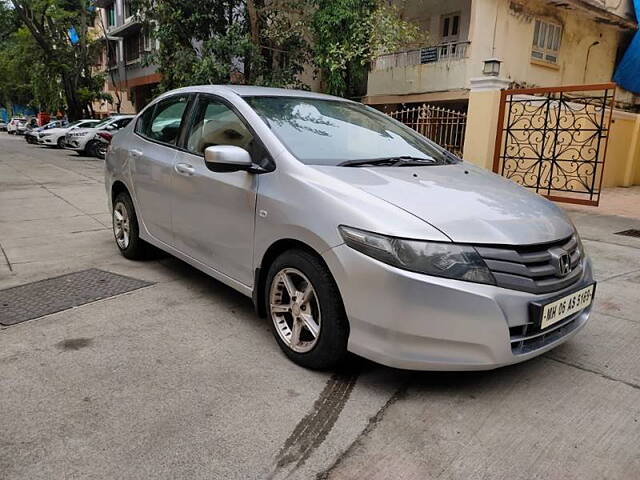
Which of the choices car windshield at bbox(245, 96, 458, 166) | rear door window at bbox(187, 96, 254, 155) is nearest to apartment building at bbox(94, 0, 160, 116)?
rear door window at bbox(187, 96, 254, 155)

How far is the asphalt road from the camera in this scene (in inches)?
89.7

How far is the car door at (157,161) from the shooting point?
4273 millimetres

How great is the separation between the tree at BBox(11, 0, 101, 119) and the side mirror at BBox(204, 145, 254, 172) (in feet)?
82.2

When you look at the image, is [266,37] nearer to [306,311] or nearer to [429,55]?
[429,55]

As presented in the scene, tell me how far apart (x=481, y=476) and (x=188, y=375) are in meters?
1.61

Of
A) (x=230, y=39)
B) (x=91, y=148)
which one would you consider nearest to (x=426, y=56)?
(x=230, y=39)

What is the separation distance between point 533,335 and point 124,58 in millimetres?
34062

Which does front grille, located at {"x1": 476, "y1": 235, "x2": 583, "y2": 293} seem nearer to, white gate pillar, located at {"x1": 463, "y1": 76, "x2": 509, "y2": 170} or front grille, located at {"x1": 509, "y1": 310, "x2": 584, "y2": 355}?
front grille, located at {"x1": 509, "y1": 310, "x2": 584, "y2": 355}

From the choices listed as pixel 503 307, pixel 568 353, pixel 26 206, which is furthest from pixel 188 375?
pixel 26 206

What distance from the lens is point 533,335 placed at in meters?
2.70

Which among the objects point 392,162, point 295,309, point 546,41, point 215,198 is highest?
point 546,41

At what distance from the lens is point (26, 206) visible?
8.18 metres

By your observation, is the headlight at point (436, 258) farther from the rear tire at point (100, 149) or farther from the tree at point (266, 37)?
the rear tire at point (100, 149)

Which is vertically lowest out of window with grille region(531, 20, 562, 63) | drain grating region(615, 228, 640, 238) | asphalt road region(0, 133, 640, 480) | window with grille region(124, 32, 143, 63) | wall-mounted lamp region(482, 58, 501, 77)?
drain grating region(615, 228, 640, 238)
